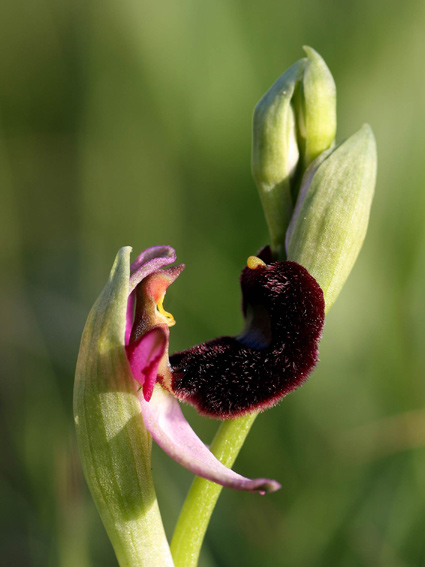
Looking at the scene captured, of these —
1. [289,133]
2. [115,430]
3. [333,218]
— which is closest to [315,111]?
[289,133]

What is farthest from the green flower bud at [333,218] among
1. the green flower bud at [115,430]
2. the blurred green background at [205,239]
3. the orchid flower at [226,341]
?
the blurred green background at [205,239]

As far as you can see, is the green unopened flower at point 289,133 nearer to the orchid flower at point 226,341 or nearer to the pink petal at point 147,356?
the orchid flower at point 226,341

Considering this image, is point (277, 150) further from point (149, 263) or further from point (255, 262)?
point (149, 263)

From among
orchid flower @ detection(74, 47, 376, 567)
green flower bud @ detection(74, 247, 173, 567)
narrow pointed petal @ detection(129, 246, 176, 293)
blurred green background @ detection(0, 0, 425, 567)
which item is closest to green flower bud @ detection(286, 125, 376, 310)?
orchid flower @ detection(74, 47, 376, 567)

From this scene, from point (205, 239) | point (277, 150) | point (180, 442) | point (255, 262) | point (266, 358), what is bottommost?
point (205, 239)

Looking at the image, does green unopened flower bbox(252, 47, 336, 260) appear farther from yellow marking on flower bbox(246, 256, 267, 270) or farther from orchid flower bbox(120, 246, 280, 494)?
orchid flower bbox(120, 246, 280, 494)
